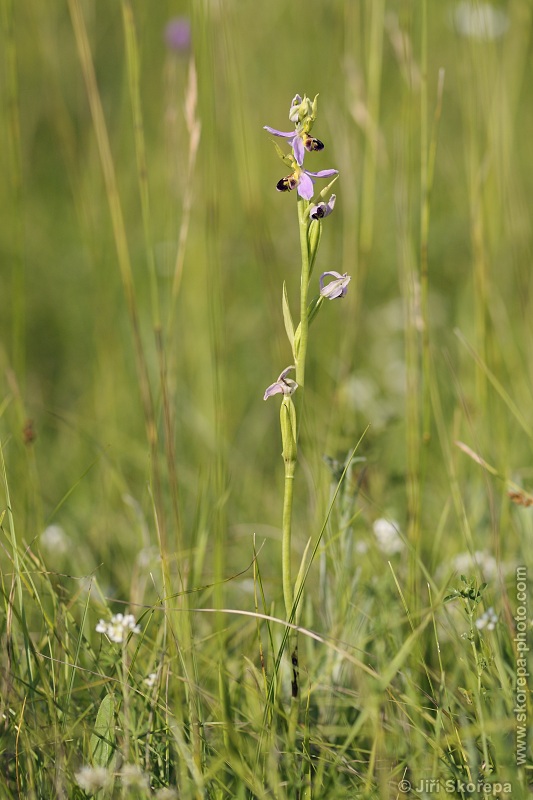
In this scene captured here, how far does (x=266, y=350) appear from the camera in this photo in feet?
10.7

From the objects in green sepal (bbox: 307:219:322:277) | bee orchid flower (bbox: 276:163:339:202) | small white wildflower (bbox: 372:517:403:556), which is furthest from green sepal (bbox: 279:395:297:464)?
small white wildflower (bbox: 372:517:403:556)

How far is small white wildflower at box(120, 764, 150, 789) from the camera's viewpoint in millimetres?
1119

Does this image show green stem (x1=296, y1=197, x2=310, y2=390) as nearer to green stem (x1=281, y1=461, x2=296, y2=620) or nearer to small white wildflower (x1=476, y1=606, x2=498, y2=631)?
green stem (x1=281, y1=461, x2=296, y2=620)

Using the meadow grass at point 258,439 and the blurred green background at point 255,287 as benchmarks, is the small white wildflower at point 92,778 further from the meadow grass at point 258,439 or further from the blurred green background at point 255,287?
the blurred green background at point 255,287

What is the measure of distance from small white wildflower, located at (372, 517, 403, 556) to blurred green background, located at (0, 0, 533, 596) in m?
0.04

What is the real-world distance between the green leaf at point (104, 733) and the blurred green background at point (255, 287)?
0.37 m

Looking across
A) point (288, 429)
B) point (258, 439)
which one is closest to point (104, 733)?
point (288, 429)

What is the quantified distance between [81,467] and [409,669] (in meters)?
1.38

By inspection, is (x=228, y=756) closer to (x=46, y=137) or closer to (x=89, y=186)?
(x=89, y=186)

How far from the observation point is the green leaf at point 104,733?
1.30m

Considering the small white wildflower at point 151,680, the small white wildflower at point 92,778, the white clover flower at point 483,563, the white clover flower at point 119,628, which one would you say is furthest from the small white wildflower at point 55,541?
the white clover flower at point 483,563

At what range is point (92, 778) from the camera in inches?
45.5

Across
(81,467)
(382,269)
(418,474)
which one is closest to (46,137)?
(382,269)

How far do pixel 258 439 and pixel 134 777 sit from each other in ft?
5.85
